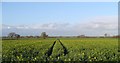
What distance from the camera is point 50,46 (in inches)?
407

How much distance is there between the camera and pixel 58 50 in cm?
943

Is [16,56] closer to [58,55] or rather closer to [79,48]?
[58,55]

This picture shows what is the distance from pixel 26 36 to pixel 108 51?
3280 mm

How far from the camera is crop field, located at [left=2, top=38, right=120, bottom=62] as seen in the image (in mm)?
8211

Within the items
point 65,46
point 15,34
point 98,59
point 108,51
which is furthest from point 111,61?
point 15,34

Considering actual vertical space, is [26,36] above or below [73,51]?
above

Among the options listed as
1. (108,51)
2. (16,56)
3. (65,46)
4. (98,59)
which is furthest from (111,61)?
(16,56)

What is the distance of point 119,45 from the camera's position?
11.3 m

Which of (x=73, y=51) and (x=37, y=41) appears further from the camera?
(x=37, y=41)

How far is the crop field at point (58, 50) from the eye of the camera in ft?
26.9

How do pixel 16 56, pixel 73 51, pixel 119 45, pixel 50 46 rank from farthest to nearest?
pixel 119 45
pixel 50 46
pixel 73 51
pixel 16 56

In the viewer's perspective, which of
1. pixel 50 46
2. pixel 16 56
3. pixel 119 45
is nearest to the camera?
pixel 16 56

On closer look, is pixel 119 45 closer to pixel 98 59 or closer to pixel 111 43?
pixel 111 43

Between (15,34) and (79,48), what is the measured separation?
8.64ft
